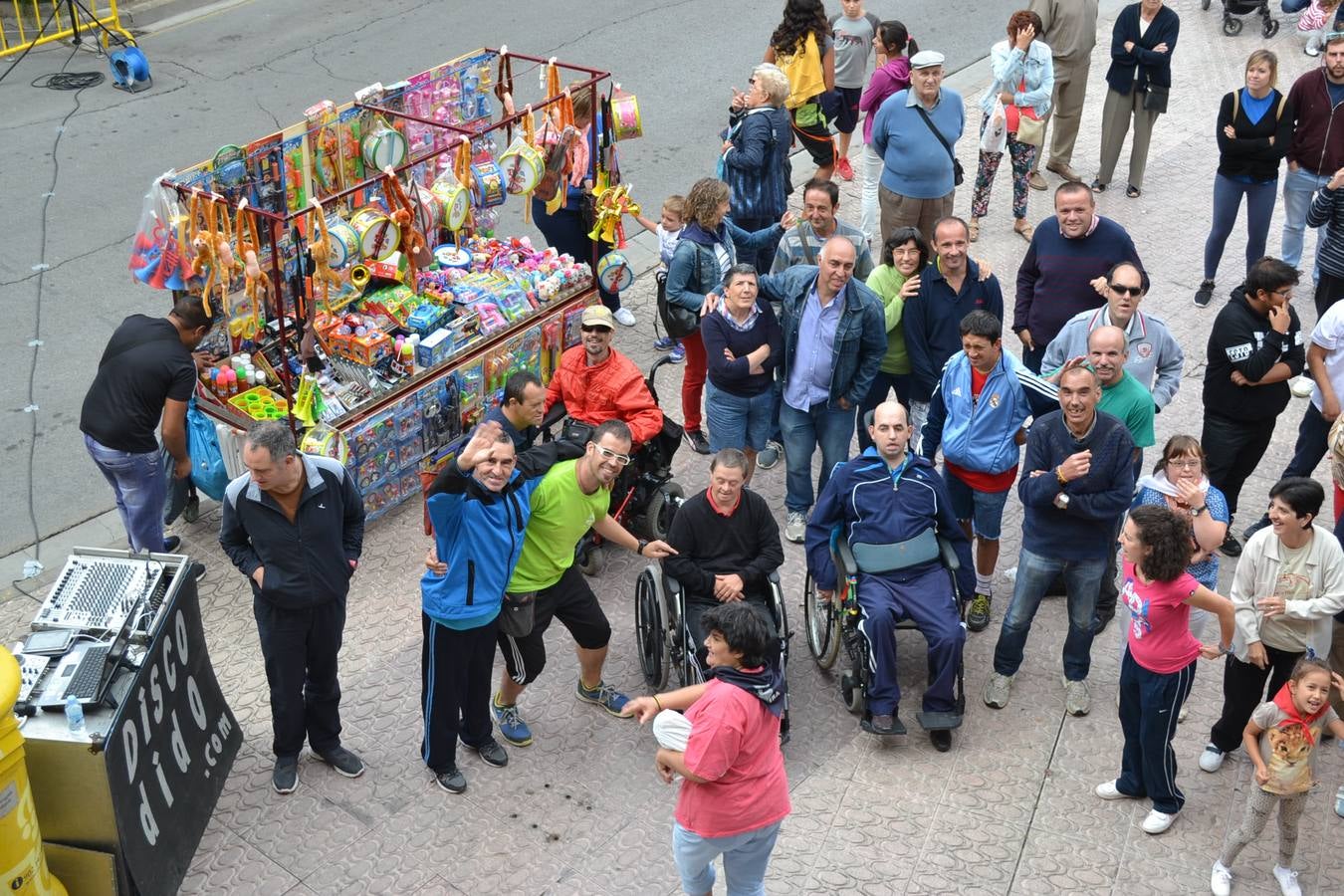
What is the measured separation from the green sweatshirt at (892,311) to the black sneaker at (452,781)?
3.15 metres

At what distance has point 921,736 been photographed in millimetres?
6754

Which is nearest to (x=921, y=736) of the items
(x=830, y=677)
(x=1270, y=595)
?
(x=830, y=677)

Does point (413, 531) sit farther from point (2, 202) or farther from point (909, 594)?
point (2, 202)

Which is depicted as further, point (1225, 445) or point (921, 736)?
point (1225, 445)

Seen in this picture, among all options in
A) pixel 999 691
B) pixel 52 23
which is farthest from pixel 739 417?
pixel 52 23

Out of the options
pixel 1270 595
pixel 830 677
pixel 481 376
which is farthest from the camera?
pixel 481 376

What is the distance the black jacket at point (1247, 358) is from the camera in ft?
23.7

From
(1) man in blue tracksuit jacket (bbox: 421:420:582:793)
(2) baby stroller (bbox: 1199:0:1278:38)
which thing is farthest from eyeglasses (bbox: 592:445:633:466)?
(2) baby stroller (bbox: 1199:0:1278:38)

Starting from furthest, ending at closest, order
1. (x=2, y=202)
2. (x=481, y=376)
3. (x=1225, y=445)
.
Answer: (x=2, y=202)
(x=481, y=376)
(x=1225, y=445)

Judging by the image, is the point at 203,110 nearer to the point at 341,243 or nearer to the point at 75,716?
the point at 341,243

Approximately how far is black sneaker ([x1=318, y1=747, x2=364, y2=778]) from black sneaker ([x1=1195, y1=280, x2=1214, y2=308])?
6.97 metres

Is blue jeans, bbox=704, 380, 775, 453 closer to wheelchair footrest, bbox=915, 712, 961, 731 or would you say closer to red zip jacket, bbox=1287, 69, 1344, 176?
wheelchair footrest, bbox=915, 712, 961, 731

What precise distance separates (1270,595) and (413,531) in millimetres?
4540

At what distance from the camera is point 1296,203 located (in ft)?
33.7
